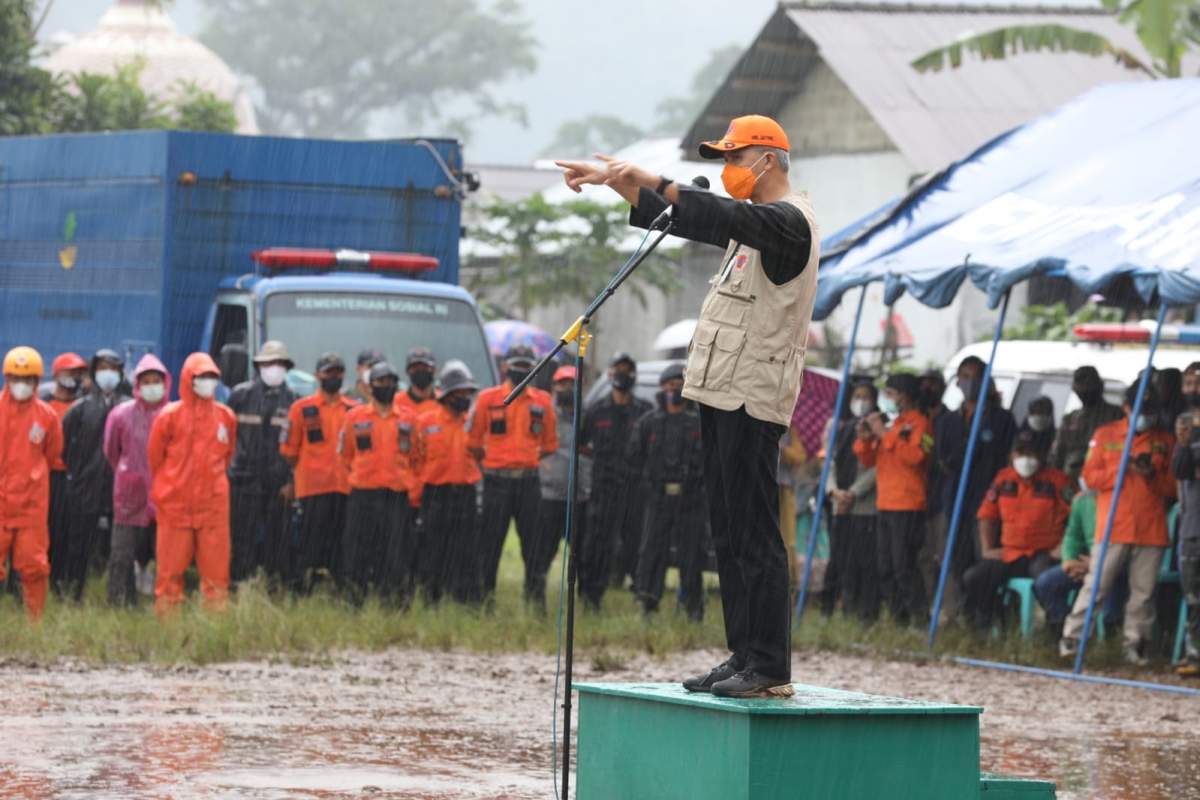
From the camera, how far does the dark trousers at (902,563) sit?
1645 cm

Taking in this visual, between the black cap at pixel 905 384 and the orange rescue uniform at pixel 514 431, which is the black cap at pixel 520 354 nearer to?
the orange rescue uniform at pixel 514 431

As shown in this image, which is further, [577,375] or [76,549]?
[76,549]

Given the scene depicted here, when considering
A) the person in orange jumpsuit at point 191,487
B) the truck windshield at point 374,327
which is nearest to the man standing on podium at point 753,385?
the person in orange jumpsuit at point 191,487

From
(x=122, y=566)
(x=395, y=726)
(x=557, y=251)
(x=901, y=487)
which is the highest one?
(x=557, y=251)

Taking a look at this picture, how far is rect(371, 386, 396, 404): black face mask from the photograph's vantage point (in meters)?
16.0

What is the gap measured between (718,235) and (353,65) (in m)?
114

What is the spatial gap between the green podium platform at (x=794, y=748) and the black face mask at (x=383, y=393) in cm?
854

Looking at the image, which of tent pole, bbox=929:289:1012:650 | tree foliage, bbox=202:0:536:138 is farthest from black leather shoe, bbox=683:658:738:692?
tree foliage, bbox=202:0:536:138

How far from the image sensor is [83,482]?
16156 mm

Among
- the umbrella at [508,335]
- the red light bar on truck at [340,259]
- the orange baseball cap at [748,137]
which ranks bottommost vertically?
the orange baseball cap at [748,137]

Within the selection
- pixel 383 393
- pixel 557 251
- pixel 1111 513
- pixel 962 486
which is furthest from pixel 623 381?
pixel 557 251

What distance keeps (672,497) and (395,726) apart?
563 cm

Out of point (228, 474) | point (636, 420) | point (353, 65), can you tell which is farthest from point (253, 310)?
point (353, 65)

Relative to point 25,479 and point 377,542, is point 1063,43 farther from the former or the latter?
point 25,479
